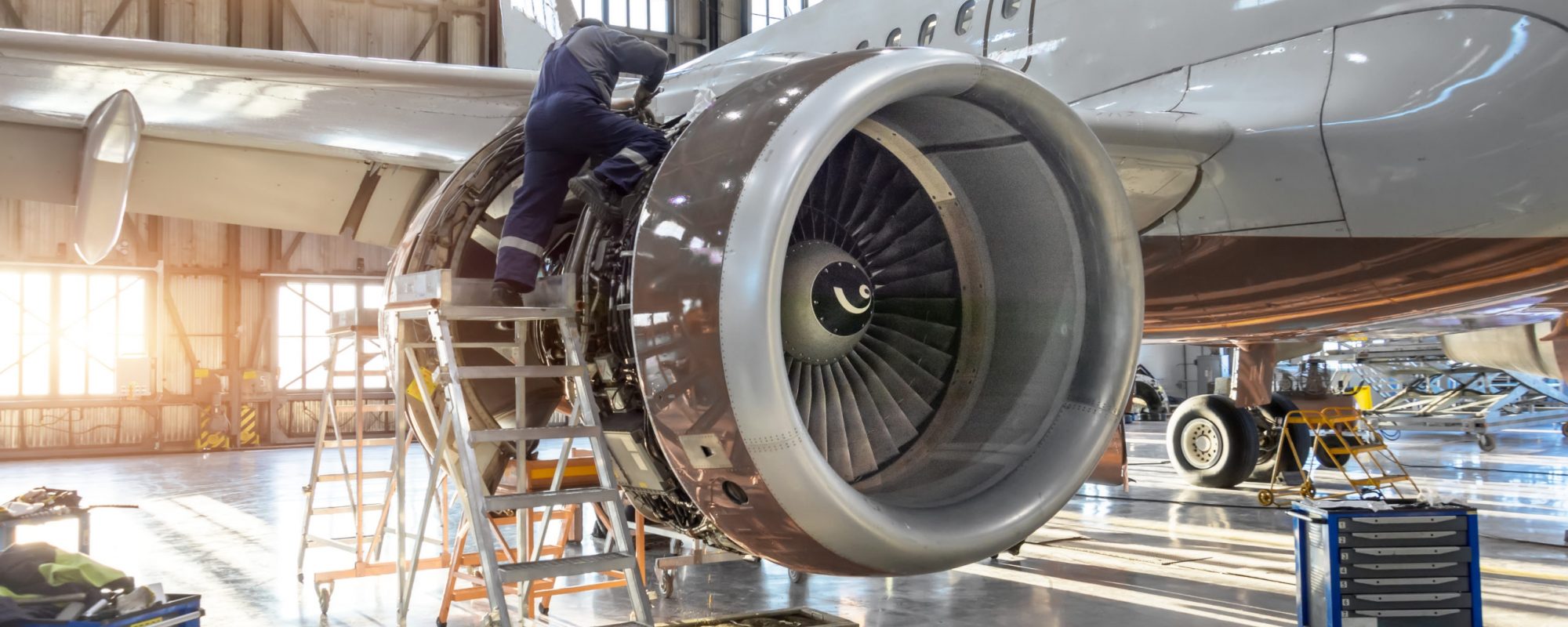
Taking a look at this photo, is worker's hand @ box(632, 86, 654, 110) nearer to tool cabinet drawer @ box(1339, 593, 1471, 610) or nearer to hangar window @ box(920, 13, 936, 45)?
hangar window @ box(920, 13, 936, 45)

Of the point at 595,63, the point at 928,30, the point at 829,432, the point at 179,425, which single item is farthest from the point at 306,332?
the point at 829,432

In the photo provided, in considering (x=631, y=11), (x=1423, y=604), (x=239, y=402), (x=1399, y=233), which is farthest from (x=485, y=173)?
(x=631, y=11)

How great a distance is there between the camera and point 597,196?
2.85 metres

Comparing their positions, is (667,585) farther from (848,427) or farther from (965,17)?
(965,17)

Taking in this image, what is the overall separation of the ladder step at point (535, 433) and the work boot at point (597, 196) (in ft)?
1.82

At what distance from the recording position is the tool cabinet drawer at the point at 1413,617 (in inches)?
180

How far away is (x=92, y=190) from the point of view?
15.0 feet

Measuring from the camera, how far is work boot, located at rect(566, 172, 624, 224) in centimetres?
284

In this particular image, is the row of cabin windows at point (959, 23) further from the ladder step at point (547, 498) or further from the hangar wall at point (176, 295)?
the hangar wall at point (176, 295)

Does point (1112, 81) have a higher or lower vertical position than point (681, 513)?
higher

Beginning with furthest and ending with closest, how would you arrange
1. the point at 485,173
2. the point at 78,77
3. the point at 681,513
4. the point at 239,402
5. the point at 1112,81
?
1. the point at 239,402
2. the point at 1112,81
3. the point at 78,77
4. the point at 485,173
5. the point at 681,513

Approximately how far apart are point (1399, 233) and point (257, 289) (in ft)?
68.5

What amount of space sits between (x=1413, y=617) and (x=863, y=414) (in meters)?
3.10

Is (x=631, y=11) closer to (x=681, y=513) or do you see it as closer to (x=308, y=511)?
(x=308, y=511)
